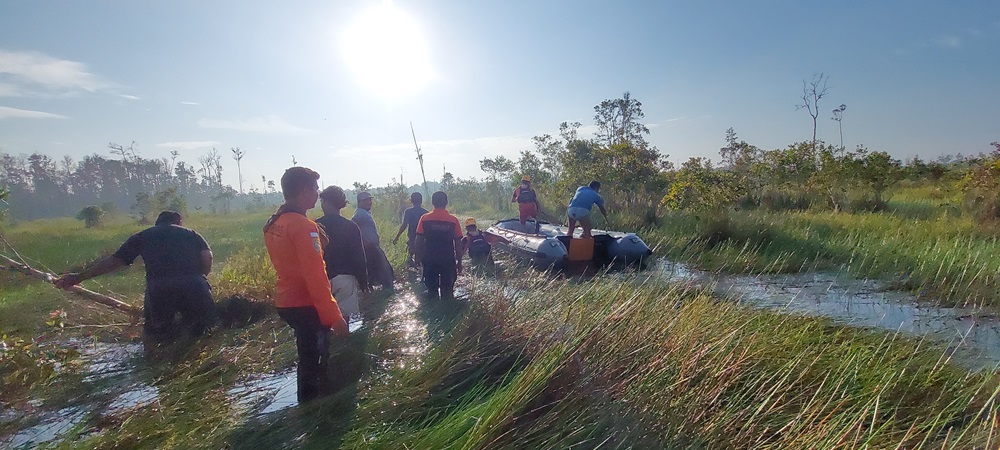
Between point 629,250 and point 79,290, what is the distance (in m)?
7.29

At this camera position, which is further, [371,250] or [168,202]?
[168,202]

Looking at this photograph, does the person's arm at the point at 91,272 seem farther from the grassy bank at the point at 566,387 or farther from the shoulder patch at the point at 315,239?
the shoulder patch at the point at 315,239

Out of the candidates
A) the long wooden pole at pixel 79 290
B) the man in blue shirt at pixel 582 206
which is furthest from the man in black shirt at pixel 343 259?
the man in blue shirt at pixel 582 206

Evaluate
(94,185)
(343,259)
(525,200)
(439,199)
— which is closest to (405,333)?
(343,259)

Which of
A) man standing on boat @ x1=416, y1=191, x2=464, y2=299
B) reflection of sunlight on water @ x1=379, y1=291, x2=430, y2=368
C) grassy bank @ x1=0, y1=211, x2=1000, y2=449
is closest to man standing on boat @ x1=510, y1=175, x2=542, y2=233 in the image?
reflection of sunlight on water @ x1=379, y1=291, x2=430, y2=368

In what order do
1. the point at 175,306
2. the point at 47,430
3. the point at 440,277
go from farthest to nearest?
the point at 440,277
the point at 175,306
the point at 47,430

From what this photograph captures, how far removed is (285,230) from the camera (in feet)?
8.93

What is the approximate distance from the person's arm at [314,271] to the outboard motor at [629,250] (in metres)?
6.15

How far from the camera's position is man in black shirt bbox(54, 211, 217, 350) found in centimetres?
411

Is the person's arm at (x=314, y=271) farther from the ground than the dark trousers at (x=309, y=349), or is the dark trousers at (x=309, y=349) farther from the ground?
the person's arm at (x=314, y=271)

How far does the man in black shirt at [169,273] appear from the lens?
13.5 feet

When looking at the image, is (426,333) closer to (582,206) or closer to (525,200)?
(582,206)

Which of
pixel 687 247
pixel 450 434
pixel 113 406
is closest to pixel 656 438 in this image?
pixel 450 434

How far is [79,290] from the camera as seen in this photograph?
448 cm
